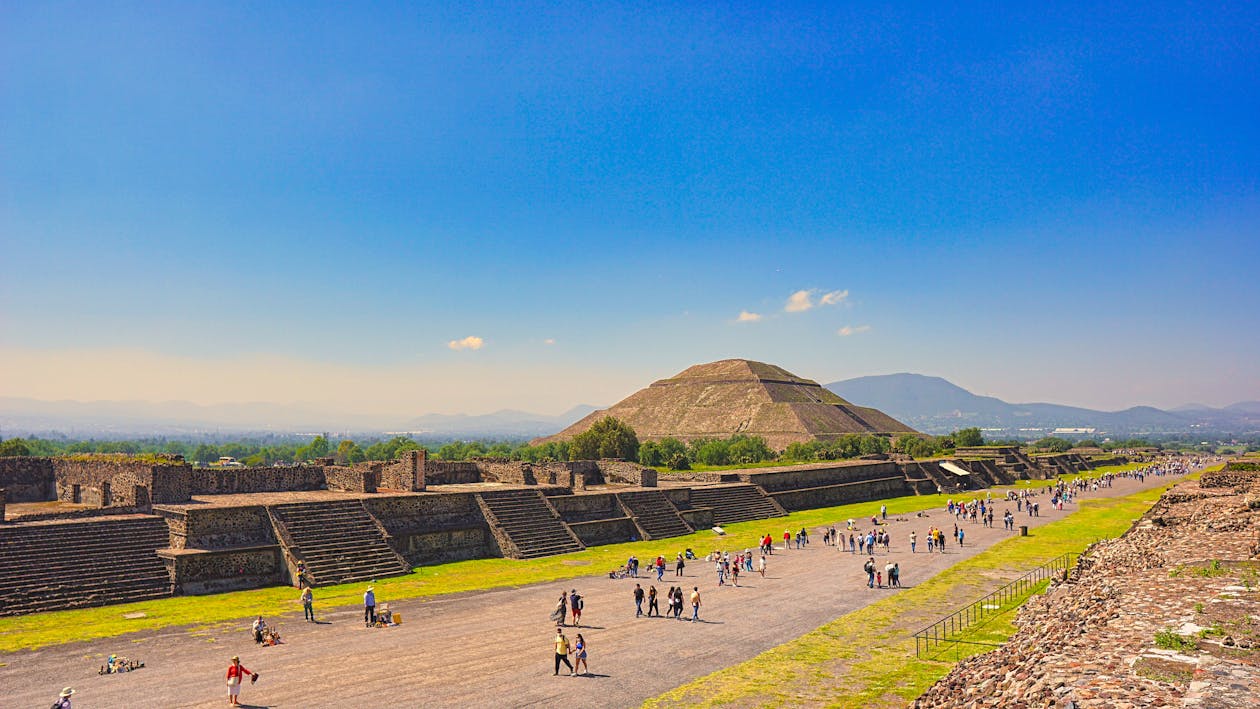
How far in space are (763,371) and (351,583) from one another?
426ft

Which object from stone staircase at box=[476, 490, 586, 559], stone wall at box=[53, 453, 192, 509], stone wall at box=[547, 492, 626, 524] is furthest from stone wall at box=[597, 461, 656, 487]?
stone wall at box=[53, 453, 192, 509]

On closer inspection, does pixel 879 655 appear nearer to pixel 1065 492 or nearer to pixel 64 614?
pixel 64 614

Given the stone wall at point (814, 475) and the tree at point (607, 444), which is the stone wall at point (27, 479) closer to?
the stone wall at point (814, 475)

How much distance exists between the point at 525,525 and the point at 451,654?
14336 mm

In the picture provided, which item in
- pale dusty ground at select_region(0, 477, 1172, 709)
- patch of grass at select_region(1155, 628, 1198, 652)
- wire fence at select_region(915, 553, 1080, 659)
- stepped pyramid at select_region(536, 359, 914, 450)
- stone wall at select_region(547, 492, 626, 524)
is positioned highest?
stepped pyramid at select_region(536, 359, 914, 450)

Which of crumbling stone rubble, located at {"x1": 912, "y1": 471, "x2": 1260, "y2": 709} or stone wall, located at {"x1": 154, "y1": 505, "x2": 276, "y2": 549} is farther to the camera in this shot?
stone wall, located at {"x1": 154, "y1": 505, "x2": 276, "y2": 549}

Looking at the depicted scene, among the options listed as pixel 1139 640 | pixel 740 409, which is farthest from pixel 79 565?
pixel 740 409

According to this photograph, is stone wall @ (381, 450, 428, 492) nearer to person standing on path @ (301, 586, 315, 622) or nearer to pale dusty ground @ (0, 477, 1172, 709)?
pale dusty ground @ (0, 477, 1172, 709)

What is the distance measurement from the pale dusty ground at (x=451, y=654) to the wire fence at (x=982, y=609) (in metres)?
2.95

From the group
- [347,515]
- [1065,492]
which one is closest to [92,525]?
[347,515]

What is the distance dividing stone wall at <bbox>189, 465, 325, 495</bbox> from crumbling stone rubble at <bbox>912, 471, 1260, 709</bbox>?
95.6ft

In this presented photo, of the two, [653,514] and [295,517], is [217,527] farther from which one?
[653,514]

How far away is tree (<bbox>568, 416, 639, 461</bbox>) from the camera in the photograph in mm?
70500

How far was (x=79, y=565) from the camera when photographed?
2202 cm
